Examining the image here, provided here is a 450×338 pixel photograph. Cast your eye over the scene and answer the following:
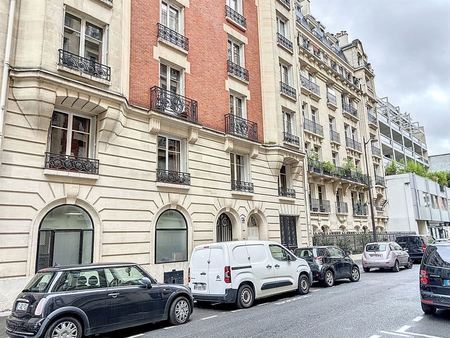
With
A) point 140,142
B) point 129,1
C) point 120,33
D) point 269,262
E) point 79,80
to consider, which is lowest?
point 269,262

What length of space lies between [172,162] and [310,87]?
17019mm

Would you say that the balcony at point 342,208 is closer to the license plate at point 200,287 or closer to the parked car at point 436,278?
the license plate at point 200,287

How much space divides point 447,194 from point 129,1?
5280 cm

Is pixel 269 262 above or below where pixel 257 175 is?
below

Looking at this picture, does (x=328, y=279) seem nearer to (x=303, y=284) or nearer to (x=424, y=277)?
(x=303, y=284)

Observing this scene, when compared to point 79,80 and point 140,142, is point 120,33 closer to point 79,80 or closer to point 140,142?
point 79,80

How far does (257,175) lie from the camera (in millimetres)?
19562

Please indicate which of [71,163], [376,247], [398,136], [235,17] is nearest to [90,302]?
[71,163]

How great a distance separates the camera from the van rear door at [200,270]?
10766mm

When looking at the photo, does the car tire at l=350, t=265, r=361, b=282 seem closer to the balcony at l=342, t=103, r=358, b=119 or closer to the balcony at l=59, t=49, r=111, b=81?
the balcony at l=59, t=49, r=111, b=81

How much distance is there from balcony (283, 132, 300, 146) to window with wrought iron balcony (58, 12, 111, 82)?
38.8 ft

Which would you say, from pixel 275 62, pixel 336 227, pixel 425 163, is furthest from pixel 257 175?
pixel 425 163

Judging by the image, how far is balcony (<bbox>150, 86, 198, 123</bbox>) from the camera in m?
14.9

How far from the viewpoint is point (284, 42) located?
2370cm
